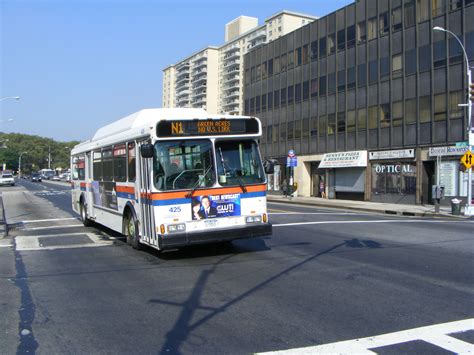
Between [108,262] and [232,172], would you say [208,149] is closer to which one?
[232,172]

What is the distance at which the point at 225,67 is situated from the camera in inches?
6073

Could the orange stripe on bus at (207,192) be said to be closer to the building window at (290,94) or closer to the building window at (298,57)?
the building window at (298,57)

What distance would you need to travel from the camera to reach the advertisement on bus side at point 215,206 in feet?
32.1

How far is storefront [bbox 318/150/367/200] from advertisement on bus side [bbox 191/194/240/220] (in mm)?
29938

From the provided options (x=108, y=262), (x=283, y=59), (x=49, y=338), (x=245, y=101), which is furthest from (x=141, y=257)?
(x=245, y=101)

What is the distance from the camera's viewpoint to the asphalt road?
5176mm

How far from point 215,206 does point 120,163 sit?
328 cm

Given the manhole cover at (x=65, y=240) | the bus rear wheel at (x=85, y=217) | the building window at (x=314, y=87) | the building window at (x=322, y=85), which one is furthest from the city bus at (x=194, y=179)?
the building window at (x=314, y=87)

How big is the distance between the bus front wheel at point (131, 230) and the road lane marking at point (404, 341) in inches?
268

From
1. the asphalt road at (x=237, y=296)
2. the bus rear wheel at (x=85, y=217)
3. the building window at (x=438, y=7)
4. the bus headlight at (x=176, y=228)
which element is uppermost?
the building window at (x=438, y=7)

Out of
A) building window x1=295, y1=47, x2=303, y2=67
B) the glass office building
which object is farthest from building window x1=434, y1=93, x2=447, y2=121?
building window x1=295, y1=47, x2=303, y2=67

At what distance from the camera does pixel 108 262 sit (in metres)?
10.1

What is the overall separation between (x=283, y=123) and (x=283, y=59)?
6.39 metres

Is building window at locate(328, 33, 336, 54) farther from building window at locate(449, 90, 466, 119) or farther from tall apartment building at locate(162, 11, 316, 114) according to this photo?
tall apartment building at locate(162, 11, 316, 114)
